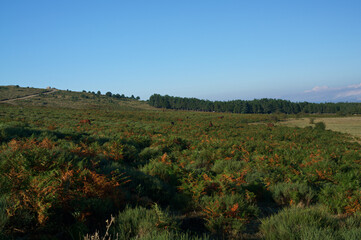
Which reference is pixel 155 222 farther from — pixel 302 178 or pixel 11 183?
pixel 302 178

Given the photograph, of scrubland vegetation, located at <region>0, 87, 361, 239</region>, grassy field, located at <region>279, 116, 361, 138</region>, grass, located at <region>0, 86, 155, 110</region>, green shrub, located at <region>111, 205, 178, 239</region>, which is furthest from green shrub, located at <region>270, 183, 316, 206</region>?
grass, located at <region>0, 86, 155, 110</region>

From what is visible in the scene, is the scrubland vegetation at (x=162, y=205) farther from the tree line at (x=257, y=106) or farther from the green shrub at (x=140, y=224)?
the tree line at (x=257, y=106)

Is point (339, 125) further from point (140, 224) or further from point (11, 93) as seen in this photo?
point (11, 93)

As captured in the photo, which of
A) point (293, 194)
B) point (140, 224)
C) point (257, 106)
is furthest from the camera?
point (257, 106)

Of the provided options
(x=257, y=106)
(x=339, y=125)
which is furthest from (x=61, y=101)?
(x=257, y=106)

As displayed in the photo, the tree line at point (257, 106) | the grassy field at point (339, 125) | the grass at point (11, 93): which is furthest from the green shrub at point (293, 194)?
the tree line at point (257, 106)

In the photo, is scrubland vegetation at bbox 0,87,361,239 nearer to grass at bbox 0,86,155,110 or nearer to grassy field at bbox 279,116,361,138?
grassy field at bbox 279,116,361,138

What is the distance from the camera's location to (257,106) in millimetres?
109062

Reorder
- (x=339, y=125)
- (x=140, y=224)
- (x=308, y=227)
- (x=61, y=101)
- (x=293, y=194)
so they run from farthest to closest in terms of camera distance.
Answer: (x=61, y=101) < (x=339, y=125) < (x=293, y=194) < (x=140, y=224) < (x=308, y=227)

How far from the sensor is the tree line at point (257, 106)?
340 feet

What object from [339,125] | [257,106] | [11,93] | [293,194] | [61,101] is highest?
[11,93]

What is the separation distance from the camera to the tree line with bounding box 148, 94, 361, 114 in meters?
104

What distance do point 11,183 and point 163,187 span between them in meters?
3.01

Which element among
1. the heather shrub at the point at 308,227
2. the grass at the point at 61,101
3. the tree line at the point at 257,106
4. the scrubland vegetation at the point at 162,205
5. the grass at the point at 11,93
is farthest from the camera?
the tree line at the point at 257,106
